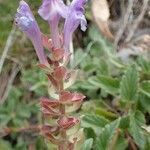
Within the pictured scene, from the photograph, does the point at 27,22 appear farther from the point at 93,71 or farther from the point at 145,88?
the point at 93,71

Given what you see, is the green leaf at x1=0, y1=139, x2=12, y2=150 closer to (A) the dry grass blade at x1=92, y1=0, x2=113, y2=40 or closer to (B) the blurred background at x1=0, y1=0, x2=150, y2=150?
(B) the blurred background at x1=0, y1=0, x2=150, y2=150

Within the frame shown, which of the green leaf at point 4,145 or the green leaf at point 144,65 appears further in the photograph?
the green leaf at point 4,145

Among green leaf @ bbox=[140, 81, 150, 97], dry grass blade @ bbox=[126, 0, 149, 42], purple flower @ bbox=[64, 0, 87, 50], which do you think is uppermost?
purple flower @ bbox=[64, 0, 87, 50]

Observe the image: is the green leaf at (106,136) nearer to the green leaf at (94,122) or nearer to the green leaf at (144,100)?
the green leaf at (94,122)

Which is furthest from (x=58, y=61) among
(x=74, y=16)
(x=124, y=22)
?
(x=124, y=22)

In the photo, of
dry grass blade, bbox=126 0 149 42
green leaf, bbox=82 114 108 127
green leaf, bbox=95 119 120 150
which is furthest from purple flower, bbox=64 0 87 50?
dry grass blade, bbox=126 0 149 42

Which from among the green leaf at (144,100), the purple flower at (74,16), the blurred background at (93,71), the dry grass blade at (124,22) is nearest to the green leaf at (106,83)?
the blurred background at (93,71)

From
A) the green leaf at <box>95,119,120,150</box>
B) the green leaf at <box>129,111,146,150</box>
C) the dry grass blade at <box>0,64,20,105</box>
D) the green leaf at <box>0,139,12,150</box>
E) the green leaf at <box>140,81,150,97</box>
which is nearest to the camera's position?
the green leaf at <box>95,119,120,150</box>
